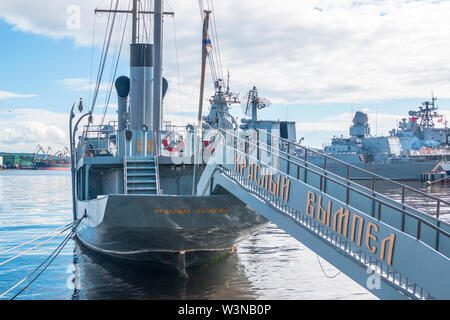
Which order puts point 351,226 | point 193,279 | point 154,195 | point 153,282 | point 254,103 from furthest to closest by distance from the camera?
point 254,103
point 193,279
point 153,282
point 154,195
point 351,226

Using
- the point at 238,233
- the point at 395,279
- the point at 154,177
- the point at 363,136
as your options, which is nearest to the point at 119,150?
the point at 154,177

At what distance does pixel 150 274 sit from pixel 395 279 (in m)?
8.41

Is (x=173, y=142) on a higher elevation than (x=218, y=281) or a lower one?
higher

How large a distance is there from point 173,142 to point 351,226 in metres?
9.29

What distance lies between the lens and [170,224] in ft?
39.4

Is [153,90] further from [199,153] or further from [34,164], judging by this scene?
[34,164]

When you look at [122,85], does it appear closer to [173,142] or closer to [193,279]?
[173,142]

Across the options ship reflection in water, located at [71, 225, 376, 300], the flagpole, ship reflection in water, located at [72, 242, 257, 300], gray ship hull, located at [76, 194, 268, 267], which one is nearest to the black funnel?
the flagpole

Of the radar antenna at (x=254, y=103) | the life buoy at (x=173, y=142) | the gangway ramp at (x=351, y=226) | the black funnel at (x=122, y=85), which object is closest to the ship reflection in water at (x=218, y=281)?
the gangway ramp at (x=351, y=226)

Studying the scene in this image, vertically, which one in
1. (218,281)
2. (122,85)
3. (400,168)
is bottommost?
(400,168)

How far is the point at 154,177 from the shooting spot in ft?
47.3

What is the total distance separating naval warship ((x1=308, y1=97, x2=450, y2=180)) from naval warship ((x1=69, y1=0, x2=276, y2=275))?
60.0 metres

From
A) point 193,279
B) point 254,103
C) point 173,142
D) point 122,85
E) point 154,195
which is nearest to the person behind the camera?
point 154,195

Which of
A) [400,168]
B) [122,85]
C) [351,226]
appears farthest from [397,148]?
[351,226]
